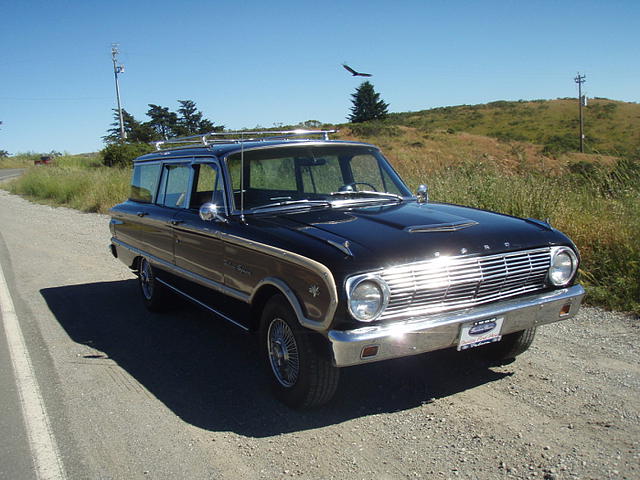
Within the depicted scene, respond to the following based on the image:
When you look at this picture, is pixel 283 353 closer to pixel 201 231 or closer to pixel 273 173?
pixel 201 231

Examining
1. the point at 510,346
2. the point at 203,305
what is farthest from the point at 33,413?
the point at 510,346

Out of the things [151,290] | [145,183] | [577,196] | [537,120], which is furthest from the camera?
[537,120]

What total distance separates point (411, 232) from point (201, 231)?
1903 millimetres

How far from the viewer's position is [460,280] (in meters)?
3.56

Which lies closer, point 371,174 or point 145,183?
point 371,174

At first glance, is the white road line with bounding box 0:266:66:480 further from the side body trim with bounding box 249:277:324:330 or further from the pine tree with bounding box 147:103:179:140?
the pine tree with bounding box 147:103:179:140

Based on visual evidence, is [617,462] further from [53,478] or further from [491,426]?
[53,478]

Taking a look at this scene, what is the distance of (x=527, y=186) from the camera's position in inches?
330

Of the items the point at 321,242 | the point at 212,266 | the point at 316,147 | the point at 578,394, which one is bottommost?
the point at 578,394

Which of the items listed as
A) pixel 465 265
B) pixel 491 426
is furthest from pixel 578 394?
pixel 465 265

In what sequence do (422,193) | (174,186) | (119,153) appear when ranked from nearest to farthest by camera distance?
(422,193) → (174,186) → (119,153)

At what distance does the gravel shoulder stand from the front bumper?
52 centimetres

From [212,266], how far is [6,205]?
2164 cm

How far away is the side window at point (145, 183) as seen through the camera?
20.2 feet
